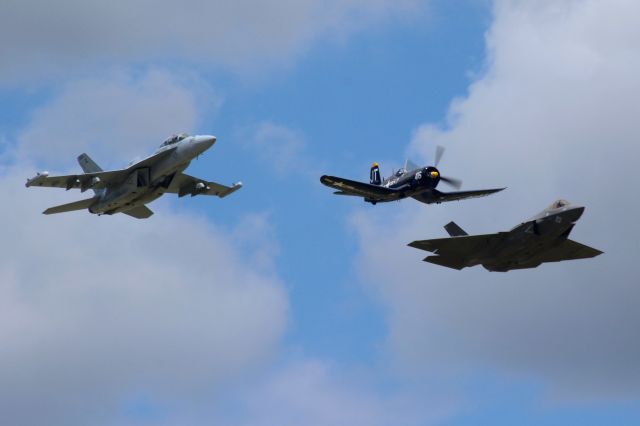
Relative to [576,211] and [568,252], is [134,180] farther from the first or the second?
[576,211]

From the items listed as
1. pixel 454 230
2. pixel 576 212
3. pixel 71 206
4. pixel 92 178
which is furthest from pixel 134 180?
pixel 576 212

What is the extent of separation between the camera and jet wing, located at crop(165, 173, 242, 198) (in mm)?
88438

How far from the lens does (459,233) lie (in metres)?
75.2

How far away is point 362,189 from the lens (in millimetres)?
93250

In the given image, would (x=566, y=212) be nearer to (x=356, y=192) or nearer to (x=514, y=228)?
(x=514, y=228)

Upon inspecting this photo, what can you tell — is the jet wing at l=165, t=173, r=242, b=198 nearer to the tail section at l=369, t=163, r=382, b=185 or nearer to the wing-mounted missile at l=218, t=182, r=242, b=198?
the wing-mounted missile at l=218, t=182, r=242, b=198

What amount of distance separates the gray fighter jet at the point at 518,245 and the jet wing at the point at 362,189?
17106 millimetres

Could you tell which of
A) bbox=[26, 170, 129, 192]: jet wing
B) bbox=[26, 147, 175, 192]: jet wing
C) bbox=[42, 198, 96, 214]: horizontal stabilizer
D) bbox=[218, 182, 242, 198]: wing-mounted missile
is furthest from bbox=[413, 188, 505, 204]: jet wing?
bbox=[42, 198, 96, 214]: horizontal stabilizer

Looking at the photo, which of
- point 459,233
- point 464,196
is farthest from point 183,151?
point 464,196

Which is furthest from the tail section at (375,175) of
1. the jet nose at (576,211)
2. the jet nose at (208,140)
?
the jet nose at (576,211)

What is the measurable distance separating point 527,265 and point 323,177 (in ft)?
73.2

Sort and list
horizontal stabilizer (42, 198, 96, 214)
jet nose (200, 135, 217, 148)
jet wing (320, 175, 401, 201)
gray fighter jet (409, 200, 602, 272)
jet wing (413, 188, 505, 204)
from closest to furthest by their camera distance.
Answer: gray fighter jet (409, 200, 602, 272), jet nose (200, 135, 217, 148), horizontal stabilizer (42, 198, 96, 214), jet wing (320, 175, 401, 201), jet wing (413, 188, 505, 204)

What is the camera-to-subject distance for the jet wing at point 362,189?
9250 cm

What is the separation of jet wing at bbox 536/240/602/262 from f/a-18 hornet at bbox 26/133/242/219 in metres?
24.3
